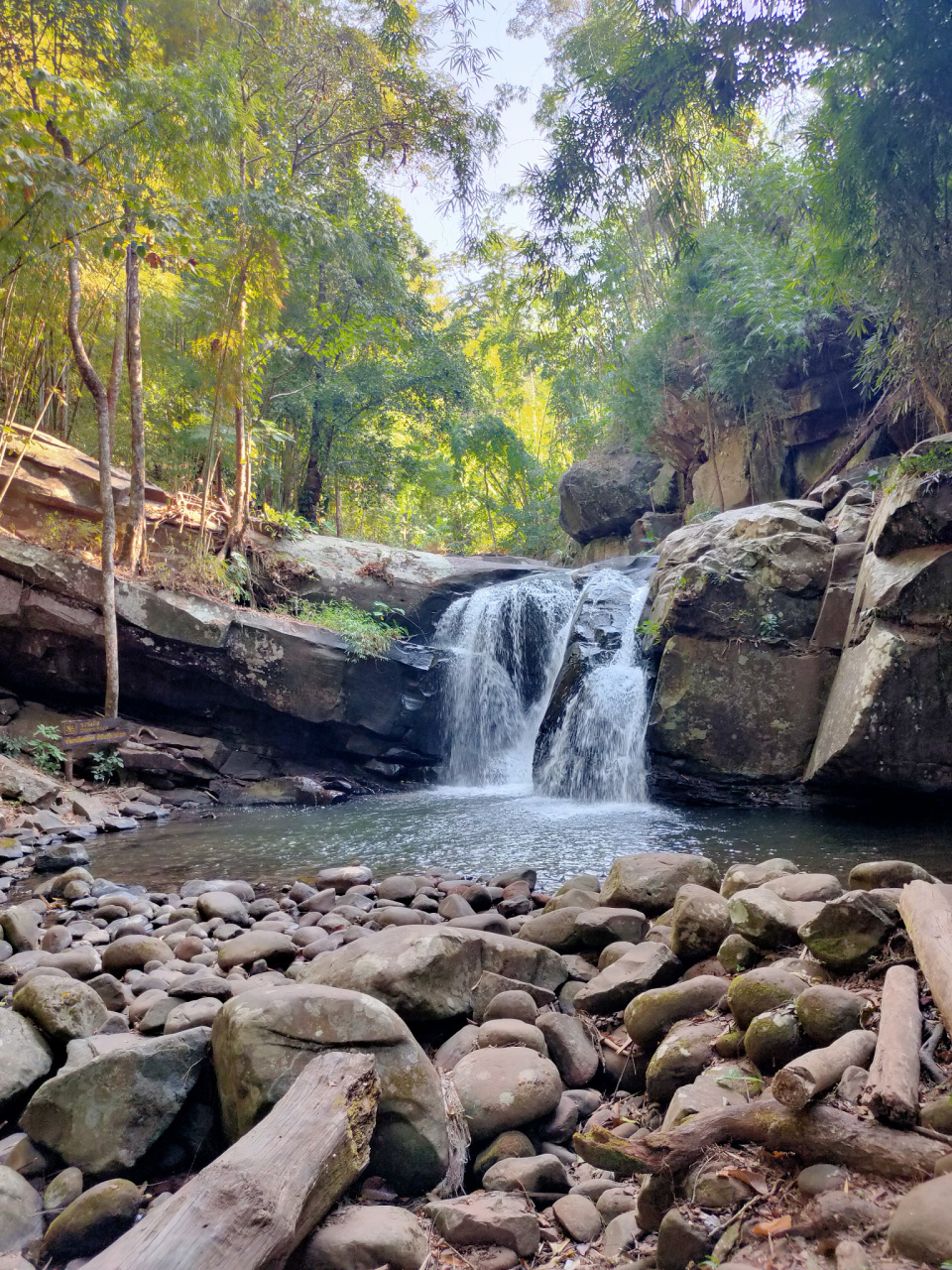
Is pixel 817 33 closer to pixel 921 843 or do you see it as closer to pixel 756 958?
pixel 756 958

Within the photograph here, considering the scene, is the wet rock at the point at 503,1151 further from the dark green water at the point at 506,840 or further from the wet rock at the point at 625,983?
the dark green water at the point at 506,840

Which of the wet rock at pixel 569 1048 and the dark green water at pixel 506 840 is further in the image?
the dark green water at pixel 506 840

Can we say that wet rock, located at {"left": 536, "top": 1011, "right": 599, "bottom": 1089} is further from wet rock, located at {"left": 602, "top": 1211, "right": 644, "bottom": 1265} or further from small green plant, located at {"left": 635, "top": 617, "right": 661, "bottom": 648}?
small green plant, located at {"left": 635, "top": 617, "right": 661, "bottom": 648}

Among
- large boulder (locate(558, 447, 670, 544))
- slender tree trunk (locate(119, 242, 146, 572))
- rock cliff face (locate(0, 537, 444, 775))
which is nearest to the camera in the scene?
rock cliff face (locate(0, 537, 444, 775))

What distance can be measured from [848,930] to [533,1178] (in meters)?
1.16

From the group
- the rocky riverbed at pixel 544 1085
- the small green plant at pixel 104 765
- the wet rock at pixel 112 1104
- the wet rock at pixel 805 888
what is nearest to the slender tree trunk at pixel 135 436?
the small green plant at pixel 104 765

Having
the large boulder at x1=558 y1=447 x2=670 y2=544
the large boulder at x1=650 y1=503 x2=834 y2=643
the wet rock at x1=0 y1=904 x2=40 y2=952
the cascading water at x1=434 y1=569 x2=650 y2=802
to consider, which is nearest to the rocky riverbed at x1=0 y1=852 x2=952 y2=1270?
the wet rock at x1=0 y1=904 x2=40 y2=952

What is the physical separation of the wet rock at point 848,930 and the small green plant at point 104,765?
8845mm

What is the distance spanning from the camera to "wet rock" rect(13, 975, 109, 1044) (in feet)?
8.11

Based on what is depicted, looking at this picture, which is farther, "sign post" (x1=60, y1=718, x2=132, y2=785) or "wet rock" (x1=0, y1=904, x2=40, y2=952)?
"sign post" (x1=60, y1=718, x2=132, y2=785)

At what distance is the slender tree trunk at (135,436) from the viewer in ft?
31.7

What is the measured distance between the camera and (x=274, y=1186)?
5.23 feet

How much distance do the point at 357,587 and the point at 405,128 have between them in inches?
317

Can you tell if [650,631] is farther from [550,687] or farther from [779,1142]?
[779,1142]
